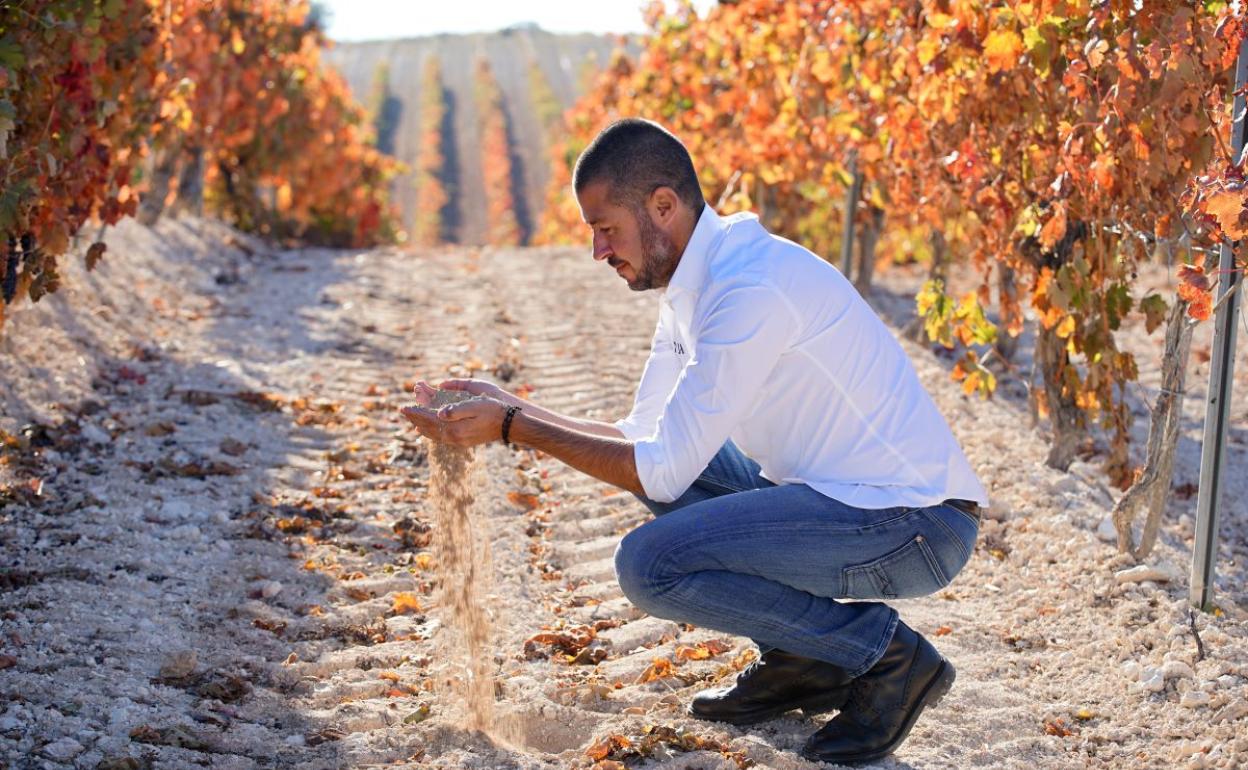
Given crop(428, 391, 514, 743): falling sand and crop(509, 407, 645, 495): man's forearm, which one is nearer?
crop(509, 407, 645, 495): man's forearm

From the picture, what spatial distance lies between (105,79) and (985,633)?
12.9 feet

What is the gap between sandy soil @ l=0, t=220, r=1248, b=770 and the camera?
320 cm

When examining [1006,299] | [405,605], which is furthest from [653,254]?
[1006,299]

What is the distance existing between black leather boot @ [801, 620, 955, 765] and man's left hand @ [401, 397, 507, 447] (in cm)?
98

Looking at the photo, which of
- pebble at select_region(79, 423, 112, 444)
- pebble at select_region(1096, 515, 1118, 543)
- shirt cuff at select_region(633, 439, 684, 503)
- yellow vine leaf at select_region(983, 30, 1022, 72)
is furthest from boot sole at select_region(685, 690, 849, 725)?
pebble at select_region(79, 423, 112, 444)

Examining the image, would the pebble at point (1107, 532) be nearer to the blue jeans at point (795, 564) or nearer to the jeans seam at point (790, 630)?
the blue jeans at point (795, 564)

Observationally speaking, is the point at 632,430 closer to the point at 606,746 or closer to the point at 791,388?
the point at 791,388

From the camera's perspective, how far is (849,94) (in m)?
6.95

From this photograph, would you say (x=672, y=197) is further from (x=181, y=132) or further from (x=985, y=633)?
(x=181, y=132)

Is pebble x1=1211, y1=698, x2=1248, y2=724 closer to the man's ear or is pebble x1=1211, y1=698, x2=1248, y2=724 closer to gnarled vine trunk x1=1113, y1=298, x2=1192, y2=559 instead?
gnarled vine trunk x1=1113, y1=298, x2=1192, y2=559

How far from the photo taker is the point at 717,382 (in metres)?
2.88

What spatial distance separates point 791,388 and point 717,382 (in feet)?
0.76

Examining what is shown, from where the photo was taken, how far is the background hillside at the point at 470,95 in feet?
97.3

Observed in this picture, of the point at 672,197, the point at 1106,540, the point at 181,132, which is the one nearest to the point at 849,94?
the point at 1106,540
